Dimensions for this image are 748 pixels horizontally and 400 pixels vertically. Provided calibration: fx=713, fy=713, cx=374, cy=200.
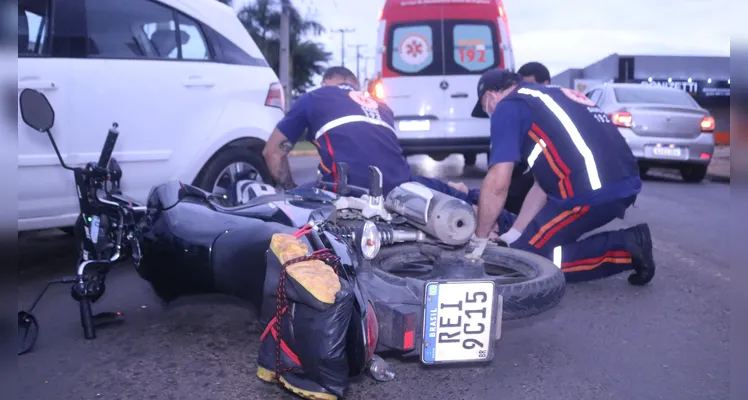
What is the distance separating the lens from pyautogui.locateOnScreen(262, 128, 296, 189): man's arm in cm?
475

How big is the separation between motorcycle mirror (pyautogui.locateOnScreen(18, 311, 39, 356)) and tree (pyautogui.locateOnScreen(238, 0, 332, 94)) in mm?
21336

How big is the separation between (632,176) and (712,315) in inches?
37.1

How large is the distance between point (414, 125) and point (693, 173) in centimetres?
481

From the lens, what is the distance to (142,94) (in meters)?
4.63

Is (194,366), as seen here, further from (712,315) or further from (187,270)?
(712,315)

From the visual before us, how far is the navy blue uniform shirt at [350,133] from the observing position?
4344 millimetres

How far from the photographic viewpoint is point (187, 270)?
3.24m

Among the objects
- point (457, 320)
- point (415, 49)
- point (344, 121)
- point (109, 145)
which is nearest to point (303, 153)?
point (415, 49)

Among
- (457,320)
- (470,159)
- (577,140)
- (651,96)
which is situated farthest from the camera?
(470,159)

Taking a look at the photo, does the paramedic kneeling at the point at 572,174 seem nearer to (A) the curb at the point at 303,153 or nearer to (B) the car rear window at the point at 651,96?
(B) the car rear window at the point at 651,96

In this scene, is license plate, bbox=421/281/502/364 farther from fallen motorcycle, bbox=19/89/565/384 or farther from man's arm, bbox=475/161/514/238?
man's arm, bbox=475/161/514/238

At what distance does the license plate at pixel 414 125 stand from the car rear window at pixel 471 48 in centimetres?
75

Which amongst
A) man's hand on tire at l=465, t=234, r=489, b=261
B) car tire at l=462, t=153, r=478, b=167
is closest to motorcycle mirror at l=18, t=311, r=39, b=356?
man's hand on tire at l=465, t=234, r=489, b=261

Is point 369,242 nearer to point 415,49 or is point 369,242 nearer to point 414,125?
point 414,125
